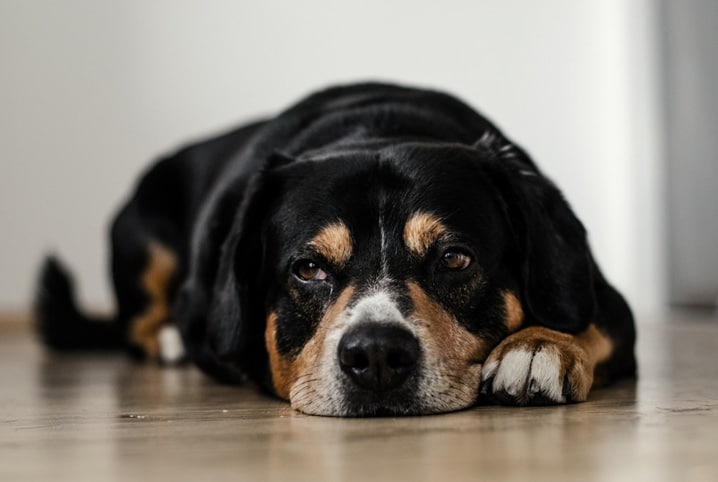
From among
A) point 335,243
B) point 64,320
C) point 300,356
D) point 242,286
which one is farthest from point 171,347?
point 335,243

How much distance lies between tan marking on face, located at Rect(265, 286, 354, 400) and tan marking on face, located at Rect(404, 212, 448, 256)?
172mm

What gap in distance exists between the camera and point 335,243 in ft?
7.95

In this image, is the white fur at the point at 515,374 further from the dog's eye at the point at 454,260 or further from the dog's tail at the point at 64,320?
the dog's tail at the point at 64,320

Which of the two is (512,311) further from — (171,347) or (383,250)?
(171,347)

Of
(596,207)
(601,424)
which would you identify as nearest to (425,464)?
(601,424)

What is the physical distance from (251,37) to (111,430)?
5167 mm

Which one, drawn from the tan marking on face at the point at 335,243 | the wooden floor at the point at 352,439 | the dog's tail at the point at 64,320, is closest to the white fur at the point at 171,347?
the dog's tail at the point at 64,320

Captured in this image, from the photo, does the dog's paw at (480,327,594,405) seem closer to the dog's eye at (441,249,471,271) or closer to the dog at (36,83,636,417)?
the dog at (36,83,636,417)

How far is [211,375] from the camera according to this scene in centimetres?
329

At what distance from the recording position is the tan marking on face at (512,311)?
8.20ft

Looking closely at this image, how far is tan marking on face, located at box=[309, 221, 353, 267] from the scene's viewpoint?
7.91ft

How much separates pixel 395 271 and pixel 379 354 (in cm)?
25

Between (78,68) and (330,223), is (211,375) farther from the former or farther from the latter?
(78,68)

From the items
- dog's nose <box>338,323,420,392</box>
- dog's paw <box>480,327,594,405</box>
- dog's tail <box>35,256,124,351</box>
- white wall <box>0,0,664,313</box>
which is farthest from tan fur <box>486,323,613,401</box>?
white wall <box>0,0,664,313</box>
